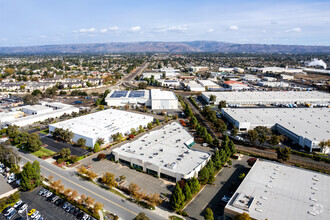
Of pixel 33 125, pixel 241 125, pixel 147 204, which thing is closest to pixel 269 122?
pixel 241 125

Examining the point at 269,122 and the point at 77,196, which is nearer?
the point at 77,196

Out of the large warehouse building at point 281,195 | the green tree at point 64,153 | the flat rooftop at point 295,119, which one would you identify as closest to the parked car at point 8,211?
the green tree at point 64,153

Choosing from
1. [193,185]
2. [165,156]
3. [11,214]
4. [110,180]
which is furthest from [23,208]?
[193,185]

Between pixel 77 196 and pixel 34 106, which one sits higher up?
pixel 34 106

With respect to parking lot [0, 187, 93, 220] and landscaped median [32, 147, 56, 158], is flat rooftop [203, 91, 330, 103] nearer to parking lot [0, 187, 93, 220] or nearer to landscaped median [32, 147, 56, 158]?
landscaped median [32, 147, 56, 158]

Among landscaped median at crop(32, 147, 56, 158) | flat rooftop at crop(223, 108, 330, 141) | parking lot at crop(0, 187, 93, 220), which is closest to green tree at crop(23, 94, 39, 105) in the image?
landscaped median at crop(32, 147, 56, 158)

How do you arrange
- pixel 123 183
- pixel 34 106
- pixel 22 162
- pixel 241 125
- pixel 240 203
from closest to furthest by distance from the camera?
1. pixel 240 203
2. pixel 123 183
3. pixel 22 162
4. pixel 241 125
5. pixel 34 106

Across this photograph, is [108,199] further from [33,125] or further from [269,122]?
[269,122]

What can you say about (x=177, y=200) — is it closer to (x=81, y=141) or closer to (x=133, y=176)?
(x=133, y=176)
